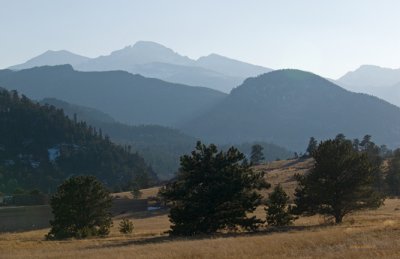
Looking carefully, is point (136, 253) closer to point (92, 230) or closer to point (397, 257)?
point (397, 257)

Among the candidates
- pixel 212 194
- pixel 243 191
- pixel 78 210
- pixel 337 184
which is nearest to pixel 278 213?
pixel 243 191

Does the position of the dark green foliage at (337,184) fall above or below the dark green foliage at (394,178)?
above

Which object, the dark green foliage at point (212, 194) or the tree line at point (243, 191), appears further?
the tree line at point (243, 191)

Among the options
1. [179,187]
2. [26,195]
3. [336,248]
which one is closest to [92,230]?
[179,187]

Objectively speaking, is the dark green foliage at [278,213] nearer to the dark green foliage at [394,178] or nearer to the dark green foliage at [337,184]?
the dark green foliage at [337,184]

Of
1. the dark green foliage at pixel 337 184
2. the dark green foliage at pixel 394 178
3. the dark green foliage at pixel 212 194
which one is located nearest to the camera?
the dark green foliage at pixel 212 194

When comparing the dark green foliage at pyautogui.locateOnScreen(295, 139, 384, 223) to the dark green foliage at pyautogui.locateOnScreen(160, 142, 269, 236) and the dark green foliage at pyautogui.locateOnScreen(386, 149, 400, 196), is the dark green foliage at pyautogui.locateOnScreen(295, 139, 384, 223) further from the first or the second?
the dark green foliage at pyautogui.locateOnScreen(386, 149, 400, 196)

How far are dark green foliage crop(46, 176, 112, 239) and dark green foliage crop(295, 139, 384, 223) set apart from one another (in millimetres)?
23686

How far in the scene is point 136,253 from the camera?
30.7m

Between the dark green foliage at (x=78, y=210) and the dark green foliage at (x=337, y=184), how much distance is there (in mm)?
23686

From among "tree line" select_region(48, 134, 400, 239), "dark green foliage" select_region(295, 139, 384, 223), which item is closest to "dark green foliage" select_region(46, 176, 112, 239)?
"tree line" select_region(48, 134, 400, 239)

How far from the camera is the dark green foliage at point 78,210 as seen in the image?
58719 mm

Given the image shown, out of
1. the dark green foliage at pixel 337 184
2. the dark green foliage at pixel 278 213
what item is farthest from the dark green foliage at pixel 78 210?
the dark green foliage at pixel 337 184

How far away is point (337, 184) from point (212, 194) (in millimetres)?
11342
